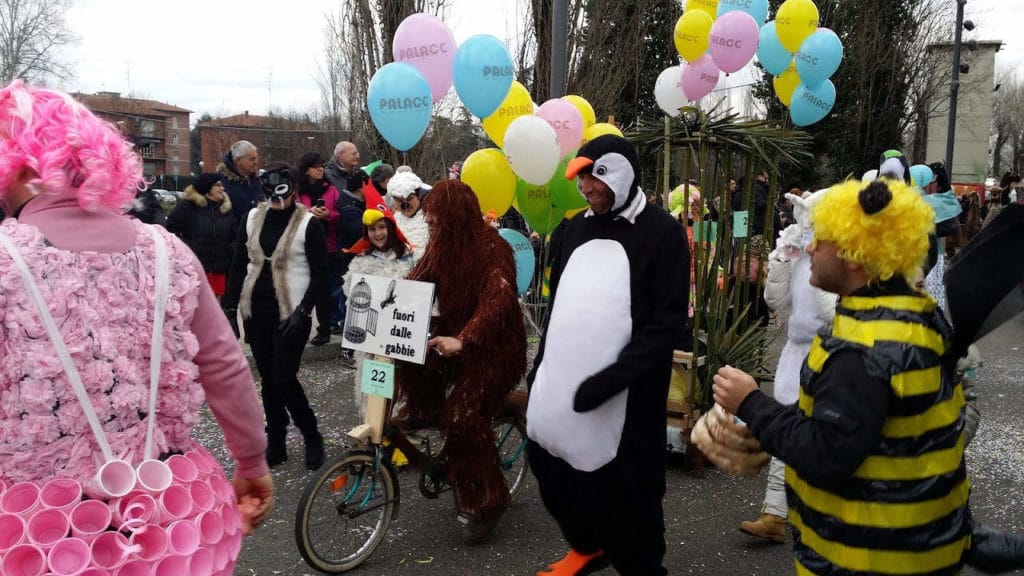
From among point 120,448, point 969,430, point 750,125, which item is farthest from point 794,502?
point 750,125

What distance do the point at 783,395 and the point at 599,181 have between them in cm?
173

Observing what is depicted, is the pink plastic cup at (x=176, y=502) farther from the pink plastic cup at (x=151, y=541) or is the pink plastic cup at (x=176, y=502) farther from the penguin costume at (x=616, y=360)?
the penguin costume at (x=616, y=360)

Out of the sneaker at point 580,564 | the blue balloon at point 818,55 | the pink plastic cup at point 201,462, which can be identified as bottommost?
the sneaker at point 580,564

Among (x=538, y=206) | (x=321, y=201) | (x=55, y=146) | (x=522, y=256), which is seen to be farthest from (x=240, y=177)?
(x=55, y=146)

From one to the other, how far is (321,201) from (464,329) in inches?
167

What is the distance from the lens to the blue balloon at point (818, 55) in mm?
7605

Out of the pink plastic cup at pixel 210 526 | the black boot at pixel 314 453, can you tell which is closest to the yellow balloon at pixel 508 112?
the black boot at pixel 314 453

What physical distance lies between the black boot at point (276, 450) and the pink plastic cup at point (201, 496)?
3.38 metres

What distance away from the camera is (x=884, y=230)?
1907 millimetres

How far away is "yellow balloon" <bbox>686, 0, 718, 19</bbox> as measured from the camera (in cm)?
797

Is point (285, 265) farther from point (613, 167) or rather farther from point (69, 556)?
point (69, 556)

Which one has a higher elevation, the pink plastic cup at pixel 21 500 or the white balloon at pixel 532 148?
the white balloon at pixel 532 148

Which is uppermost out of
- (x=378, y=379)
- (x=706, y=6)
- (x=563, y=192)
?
(x=706, y=6)

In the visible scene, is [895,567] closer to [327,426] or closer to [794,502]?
[794,502]
